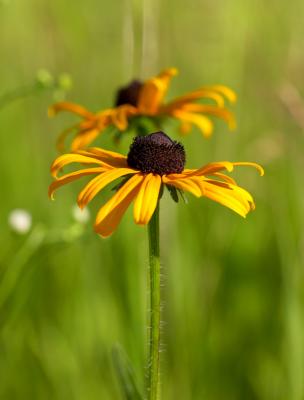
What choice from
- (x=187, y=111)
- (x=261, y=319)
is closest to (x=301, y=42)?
(x=187, y=111)

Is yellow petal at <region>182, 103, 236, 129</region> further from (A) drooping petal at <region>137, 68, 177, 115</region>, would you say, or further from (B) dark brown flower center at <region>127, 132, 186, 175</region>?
(B) dark brown flower center at <region>127, 132, 186, 175</region>

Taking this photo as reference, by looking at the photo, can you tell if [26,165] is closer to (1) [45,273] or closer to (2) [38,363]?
(1) [45,273]

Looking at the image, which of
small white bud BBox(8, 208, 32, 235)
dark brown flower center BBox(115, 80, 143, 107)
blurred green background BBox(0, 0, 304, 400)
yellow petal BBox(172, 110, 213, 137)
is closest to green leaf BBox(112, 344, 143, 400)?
blurred green background BBox(0, 0, 304, 400)

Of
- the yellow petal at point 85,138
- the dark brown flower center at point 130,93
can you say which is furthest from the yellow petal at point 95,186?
the dark brown flower center at point 130,93

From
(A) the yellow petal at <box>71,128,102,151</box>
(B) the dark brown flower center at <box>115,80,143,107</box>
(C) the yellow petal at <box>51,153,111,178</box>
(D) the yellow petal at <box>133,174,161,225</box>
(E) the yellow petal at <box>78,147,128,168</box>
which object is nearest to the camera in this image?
(D) the yellow petal at <box>133,174,161,225</box>

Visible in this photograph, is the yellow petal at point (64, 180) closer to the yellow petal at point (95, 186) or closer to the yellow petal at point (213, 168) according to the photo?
the yellow petal at point (95, 186)

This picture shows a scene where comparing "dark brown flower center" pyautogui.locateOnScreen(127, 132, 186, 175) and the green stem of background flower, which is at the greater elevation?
"dark brown flower center" pyautogui.locateOnScreen(127, 132, 186, 175)
